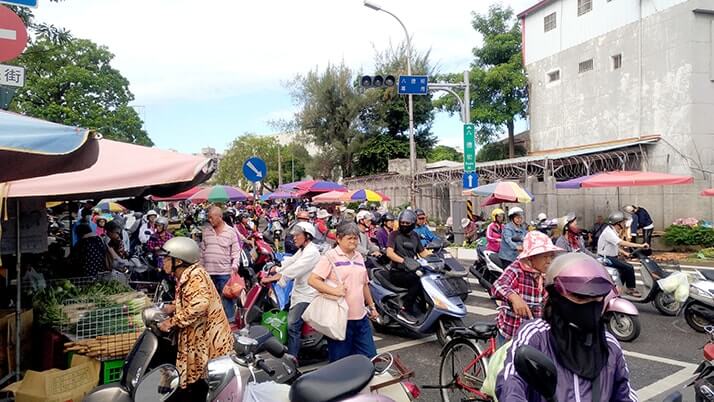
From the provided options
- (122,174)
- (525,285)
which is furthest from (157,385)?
(525,285)

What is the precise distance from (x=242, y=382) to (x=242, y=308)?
3412 mm

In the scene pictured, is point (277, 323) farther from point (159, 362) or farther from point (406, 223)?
point (406, 223)

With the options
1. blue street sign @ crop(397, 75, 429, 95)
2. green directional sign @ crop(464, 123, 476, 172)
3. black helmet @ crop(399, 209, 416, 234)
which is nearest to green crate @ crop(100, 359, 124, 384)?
black helmet @ crop(399, 209, 416, 234)

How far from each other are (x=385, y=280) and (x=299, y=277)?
71.3 inches

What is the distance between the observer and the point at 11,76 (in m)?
4.55

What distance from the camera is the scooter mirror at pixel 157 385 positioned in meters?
3.79

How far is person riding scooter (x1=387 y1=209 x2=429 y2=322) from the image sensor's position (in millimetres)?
7004

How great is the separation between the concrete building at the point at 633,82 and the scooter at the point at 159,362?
1692 centimetres

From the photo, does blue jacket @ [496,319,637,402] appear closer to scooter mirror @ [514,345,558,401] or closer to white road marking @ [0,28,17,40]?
scooter mirror @ [514,345,558,401]

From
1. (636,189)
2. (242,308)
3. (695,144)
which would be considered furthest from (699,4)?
(242,308)

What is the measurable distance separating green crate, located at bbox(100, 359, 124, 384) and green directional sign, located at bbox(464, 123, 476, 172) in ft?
42.4

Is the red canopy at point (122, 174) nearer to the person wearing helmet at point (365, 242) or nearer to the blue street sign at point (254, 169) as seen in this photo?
the person wearing helmet at point (365, 242)

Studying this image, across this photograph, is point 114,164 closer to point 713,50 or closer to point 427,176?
point 713,50

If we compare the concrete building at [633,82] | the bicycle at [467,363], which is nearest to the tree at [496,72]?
the concrete building at [633,82]
